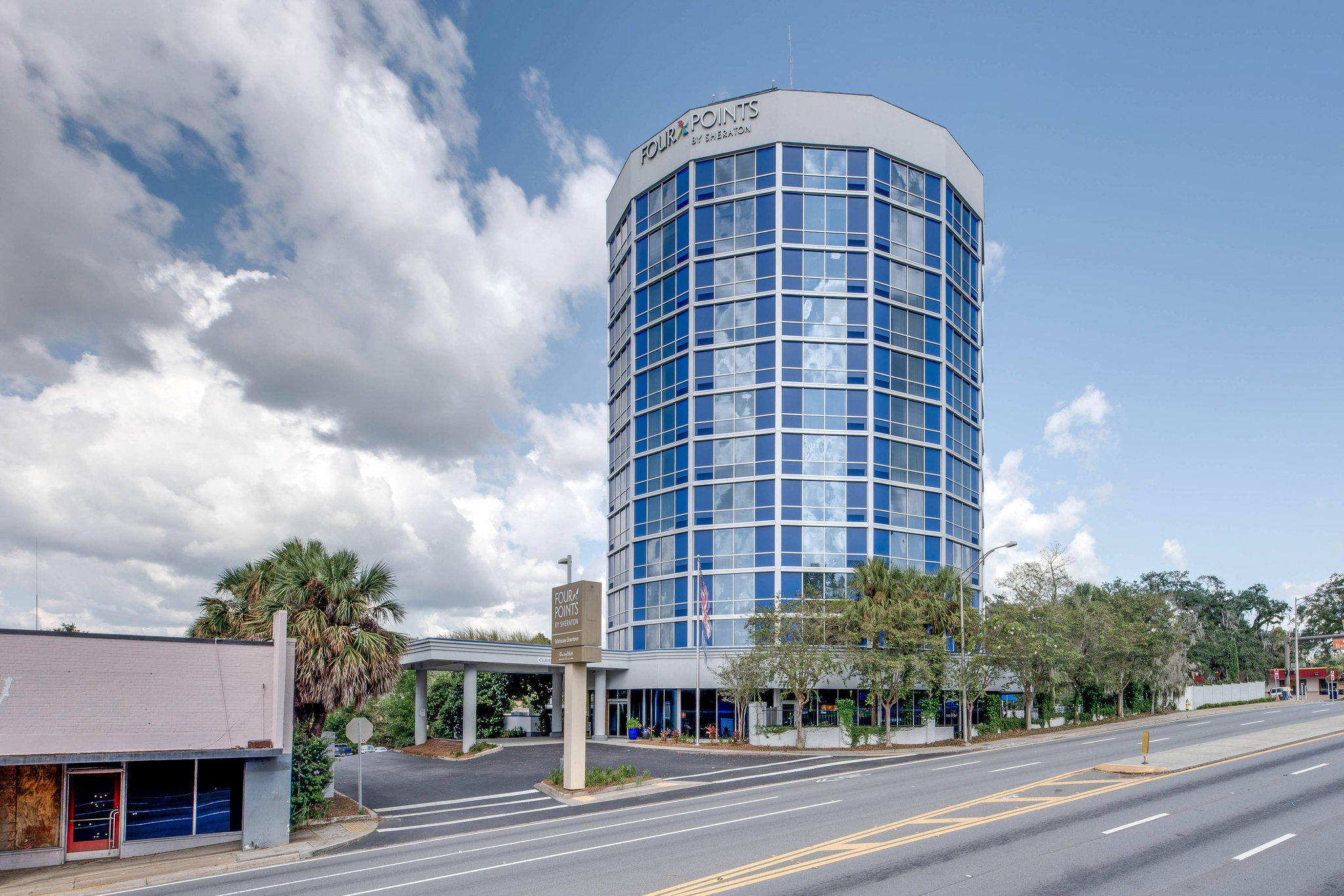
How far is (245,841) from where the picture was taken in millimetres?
22172

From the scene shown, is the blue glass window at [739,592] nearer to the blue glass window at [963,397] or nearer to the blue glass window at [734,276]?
the blue glass window at [734,276]

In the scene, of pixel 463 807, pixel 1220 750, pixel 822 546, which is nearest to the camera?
pixel 463 807

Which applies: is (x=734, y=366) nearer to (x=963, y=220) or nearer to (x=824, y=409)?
(x=824, y=409)

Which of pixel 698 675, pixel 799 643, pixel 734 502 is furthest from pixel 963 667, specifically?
pixel 734 502

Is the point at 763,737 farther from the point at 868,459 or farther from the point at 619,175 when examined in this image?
the point at 619,175

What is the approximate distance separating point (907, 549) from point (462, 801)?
119 feet

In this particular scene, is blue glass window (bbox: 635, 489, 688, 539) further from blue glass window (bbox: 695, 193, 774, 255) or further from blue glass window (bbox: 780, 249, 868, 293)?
blue glass window (bbox: 695, 193, 774, 255)

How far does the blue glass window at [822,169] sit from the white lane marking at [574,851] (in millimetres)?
44991

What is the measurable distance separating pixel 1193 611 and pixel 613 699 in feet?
242

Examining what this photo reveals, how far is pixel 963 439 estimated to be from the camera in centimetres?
6538

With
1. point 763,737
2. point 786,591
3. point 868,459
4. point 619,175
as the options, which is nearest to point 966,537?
point 868,459

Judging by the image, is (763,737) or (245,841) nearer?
(245,841)

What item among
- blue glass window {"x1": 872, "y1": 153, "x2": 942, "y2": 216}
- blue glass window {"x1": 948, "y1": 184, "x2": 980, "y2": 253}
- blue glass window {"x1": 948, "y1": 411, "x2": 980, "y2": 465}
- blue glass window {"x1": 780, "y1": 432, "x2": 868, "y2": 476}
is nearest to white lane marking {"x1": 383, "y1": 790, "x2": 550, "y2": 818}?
blue glass window {"x1": 780, "y1": 432, "x2": 868, "y2": 476}

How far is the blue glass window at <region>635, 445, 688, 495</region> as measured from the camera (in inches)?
2398
